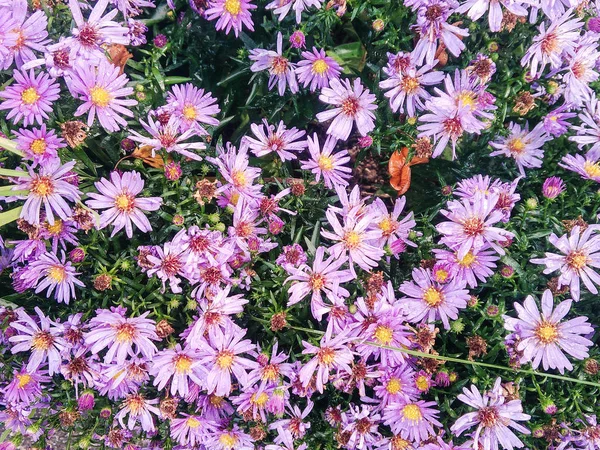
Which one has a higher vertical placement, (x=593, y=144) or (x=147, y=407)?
(x=593, y=144)

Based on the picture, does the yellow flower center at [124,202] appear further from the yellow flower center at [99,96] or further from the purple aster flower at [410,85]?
the purple aster flower at [410,85]

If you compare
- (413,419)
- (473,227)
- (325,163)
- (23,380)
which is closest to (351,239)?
(325,163)

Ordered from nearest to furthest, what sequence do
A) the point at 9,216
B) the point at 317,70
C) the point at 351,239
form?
the point at 9,216
the point at 351,239
the point at 317,70

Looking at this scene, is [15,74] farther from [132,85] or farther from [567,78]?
[567,78]

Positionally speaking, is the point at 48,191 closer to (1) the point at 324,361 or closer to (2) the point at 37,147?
(2) the point at 37,147

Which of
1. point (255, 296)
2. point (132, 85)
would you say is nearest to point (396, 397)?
point (255, 296)

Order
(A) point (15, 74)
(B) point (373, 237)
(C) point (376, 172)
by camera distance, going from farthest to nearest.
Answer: (C) point (376, 172), (B) point (373, 237), (A) point (15, 74)

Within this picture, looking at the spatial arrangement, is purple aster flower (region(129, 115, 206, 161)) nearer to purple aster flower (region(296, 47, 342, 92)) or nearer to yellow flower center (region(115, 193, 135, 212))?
yellow flower center (region(115, 193, 135, 212))
